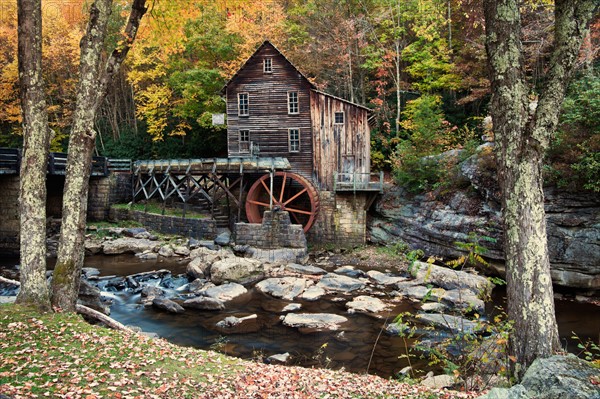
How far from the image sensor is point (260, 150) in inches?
783

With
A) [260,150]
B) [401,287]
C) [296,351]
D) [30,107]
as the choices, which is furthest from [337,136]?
[30,107]

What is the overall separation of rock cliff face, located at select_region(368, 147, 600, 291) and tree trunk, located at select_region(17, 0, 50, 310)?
39.3 feet

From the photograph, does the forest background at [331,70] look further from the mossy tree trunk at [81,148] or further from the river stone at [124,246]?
the mossy tree trunk at [81,148]

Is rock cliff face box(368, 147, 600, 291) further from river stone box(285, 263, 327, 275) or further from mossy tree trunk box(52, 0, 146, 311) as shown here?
mossy tree trunk box(52, 0, 146, 311)

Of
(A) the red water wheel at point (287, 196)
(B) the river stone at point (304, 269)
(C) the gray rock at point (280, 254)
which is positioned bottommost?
(B) the river stone at point (304, 269)

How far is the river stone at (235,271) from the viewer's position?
12.5 m

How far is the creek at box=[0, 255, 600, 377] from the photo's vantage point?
7535 mm

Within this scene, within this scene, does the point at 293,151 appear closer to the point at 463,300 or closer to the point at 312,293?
the point at 312,293

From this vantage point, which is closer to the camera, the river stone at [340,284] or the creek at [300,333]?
the creek at [300,333]

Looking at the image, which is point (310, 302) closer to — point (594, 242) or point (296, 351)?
point (296, 351)

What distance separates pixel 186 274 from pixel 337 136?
10.0 meters

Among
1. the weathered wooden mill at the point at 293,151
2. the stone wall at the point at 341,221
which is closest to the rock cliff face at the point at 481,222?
the stone wall at the point at 341,221

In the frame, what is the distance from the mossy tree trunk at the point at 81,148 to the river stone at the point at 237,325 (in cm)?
365

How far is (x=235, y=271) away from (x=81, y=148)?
7588 mm
